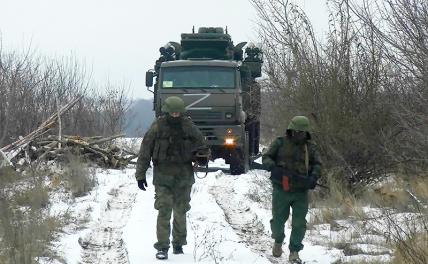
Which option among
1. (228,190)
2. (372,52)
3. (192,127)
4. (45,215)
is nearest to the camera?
(192,127)

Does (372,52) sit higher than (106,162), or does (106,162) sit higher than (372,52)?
(372,52)

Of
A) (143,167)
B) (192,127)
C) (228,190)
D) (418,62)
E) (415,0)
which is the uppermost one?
(415,0)

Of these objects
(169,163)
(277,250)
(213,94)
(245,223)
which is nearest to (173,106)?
(169,163)

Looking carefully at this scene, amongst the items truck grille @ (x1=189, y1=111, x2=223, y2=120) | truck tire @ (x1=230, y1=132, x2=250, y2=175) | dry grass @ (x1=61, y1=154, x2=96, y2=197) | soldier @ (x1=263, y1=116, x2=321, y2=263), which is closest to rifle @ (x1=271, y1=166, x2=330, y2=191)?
soldier @ (x1=263, y1=116, x2=321, y2=263)

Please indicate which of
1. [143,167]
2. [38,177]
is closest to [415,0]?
[143,167]

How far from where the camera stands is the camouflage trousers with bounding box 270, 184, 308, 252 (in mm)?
6715

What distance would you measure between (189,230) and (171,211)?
5.09ft

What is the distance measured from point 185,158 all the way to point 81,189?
15.9ft

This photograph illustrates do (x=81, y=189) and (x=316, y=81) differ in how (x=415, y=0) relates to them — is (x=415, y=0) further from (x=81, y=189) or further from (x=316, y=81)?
(x=81, y=189)

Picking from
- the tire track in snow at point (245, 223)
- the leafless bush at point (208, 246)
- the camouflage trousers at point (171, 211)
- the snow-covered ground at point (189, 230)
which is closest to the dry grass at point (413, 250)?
the snow-covered ground at point (189, 230)

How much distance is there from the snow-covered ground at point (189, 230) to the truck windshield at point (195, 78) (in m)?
2.82

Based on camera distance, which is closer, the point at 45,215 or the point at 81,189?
the point at 45,215

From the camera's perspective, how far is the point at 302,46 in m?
11.2

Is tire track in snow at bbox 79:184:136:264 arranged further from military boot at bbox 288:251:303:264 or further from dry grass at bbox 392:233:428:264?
dry grass at bbox 392:233:428:264
